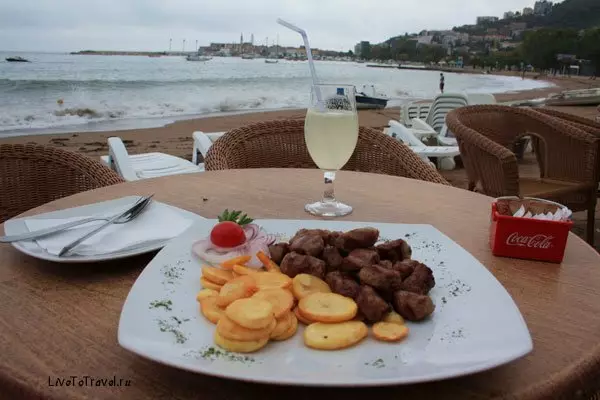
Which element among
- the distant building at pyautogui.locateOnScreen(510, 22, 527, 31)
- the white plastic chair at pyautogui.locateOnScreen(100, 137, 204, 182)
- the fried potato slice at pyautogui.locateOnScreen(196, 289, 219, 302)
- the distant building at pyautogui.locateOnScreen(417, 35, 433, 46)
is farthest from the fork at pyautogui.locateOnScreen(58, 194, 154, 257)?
the distant building at pyautogui.locateOnScreen(417, 35, 433, 46)

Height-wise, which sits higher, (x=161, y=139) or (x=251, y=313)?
(x=251, y=313)

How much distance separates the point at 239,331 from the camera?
0.54 m

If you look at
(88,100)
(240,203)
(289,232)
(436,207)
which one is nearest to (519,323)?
(289,232)

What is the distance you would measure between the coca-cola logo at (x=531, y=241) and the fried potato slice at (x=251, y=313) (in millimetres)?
514

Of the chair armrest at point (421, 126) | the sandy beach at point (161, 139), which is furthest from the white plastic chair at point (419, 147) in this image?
the chair armrest at point (421, 126)

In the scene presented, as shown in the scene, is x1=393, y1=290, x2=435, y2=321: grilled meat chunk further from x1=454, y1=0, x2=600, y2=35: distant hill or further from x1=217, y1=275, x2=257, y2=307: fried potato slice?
x1=454, y1=0, x2=600, y2=35: distant hill

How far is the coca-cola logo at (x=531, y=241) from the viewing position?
877mm

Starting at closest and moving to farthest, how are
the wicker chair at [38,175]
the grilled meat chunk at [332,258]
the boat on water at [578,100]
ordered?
the grilled meat chunk at [332,258]
the wicker chair at [38,175]
the boat on water at [578,100]

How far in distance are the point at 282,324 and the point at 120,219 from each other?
51cm

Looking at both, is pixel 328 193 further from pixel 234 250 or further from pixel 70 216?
pixel 70 216

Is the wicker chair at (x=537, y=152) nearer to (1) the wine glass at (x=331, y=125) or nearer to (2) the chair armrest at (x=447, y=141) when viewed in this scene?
(1) the wine glass at (x=331, y=125)

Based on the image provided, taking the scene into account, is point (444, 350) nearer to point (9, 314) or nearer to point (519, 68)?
point (9, 314)

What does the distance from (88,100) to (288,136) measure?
1589cm

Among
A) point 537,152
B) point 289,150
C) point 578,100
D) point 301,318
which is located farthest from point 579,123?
point 578,100
